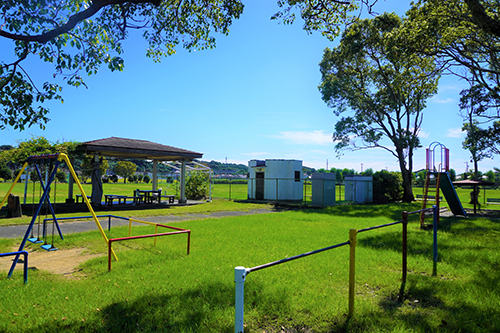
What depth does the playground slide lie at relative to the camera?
13625mm

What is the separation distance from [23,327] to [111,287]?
4.41 feet

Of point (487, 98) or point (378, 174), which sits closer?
point (487, 98)

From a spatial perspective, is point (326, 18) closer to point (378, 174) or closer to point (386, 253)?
point (386, 253)

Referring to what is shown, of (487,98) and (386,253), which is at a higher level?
(487,98)

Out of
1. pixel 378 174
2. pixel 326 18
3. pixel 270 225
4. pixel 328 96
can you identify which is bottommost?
pixel 270 225

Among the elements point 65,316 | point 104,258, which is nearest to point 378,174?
point 104,258

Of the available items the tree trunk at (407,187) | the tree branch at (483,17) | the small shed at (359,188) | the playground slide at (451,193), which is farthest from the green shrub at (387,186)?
the tree branch at (483,17)

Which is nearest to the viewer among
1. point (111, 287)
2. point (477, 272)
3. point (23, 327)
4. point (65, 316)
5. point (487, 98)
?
point (23, 327)

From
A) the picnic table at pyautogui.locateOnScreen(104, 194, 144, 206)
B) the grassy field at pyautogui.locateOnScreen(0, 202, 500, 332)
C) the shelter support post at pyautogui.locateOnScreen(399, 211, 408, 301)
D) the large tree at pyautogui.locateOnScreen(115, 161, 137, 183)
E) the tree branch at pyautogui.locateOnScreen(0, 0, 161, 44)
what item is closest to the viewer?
the grassy field at pyautogui.locateOnScreen(0, 202, 500, 332)

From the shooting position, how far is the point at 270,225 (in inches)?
463

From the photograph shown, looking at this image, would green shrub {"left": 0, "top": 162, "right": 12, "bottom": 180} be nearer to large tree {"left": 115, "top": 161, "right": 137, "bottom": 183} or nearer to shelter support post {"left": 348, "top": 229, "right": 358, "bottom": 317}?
large tree {"left": 115, "top": 161, "right": 137, "bottom": 183}

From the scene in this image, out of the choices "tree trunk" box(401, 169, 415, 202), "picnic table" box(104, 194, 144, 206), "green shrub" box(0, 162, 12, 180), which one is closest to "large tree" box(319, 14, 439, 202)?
"tree trunk" box(401, 169, 415, 202)

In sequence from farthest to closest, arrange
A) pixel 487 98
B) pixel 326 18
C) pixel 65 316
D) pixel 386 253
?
pixel 487 98
pixel 326 18
pixel 386 253
pixel 65 316

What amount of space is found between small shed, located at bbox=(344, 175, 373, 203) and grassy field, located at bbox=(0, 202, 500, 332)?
17794 millimetres
